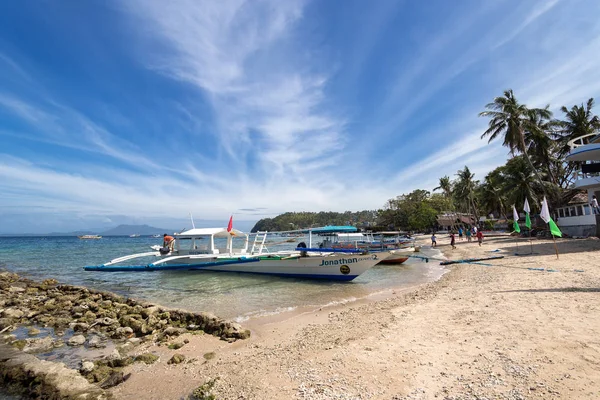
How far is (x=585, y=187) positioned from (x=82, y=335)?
32.2 meters

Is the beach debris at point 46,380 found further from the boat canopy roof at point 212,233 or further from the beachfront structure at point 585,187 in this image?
the beachfront structure at point 585,187

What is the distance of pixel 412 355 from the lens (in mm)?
5383

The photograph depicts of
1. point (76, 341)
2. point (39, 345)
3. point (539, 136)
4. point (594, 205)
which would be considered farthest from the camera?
point (539, 136)

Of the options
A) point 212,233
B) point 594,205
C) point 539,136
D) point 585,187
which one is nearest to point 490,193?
point 539,136

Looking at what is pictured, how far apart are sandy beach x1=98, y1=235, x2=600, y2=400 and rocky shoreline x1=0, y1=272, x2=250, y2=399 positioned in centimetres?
44

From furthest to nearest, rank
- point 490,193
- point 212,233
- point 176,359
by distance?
1. point 490,193
2. point 212,233
3. point 176,359

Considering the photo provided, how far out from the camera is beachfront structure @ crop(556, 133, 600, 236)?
2125 centimetres

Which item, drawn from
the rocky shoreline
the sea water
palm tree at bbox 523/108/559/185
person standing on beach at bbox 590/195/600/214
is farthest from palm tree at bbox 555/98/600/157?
the rocky shoreline

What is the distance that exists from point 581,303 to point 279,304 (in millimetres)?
8707

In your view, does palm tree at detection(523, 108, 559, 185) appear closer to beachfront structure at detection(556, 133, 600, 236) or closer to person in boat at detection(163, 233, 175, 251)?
beachfront structure at detection(556, 133, 600, 236)

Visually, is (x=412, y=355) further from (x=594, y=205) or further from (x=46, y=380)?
(x=594, y=205)

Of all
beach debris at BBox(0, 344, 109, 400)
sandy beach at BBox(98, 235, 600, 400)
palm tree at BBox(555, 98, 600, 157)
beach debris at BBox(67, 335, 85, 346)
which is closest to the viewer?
sandy beach at BBox(98, 235, 600, 400)

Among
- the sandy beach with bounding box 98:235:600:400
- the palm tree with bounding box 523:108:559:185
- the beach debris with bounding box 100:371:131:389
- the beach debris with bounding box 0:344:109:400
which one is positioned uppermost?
the palm tree with bounding box 523:108:559:185

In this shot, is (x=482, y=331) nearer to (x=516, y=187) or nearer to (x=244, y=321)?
(x=244, y=321)
